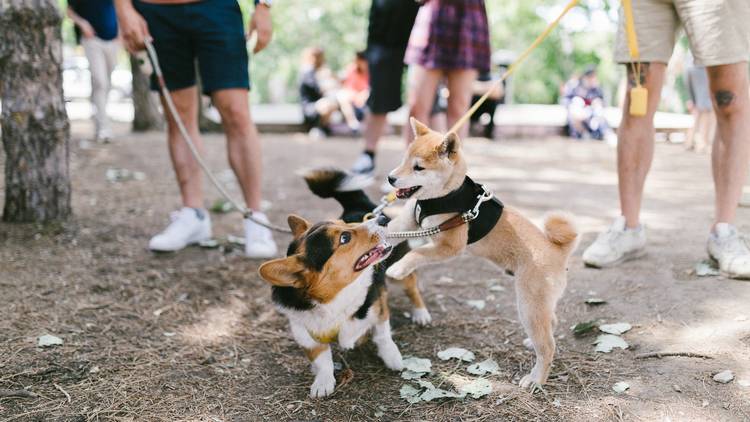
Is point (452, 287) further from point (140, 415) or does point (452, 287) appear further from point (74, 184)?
point (74, 184)

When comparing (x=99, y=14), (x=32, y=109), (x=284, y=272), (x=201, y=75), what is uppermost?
(x=99, y=14)

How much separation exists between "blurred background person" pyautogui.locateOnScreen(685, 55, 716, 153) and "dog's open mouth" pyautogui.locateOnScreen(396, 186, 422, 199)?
680 cm

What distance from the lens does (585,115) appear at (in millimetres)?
10531

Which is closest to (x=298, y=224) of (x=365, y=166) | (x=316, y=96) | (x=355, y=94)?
(x=365, y=166)

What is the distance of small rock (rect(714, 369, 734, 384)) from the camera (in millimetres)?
2098

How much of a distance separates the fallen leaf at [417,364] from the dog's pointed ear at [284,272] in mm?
594

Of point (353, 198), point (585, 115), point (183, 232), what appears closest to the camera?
point (353, 198)

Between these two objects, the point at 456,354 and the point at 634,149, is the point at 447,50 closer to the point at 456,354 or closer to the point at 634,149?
the point at 634,149

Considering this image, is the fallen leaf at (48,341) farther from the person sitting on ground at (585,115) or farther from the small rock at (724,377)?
the person sitting on ground at (585,115)

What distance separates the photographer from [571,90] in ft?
35.8

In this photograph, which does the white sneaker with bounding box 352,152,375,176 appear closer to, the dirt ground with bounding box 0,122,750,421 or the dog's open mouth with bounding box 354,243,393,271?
the dirt ground with bounding box 0,122,750,421

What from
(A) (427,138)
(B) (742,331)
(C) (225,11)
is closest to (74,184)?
(C) (225,11)

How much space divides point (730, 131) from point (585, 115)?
7.91 metres

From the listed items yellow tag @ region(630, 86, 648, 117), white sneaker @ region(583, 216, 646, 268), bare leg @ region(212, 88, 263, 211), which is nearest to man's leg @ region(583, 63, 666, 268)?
white sneaker @ region(583, 216, 646, 268)
